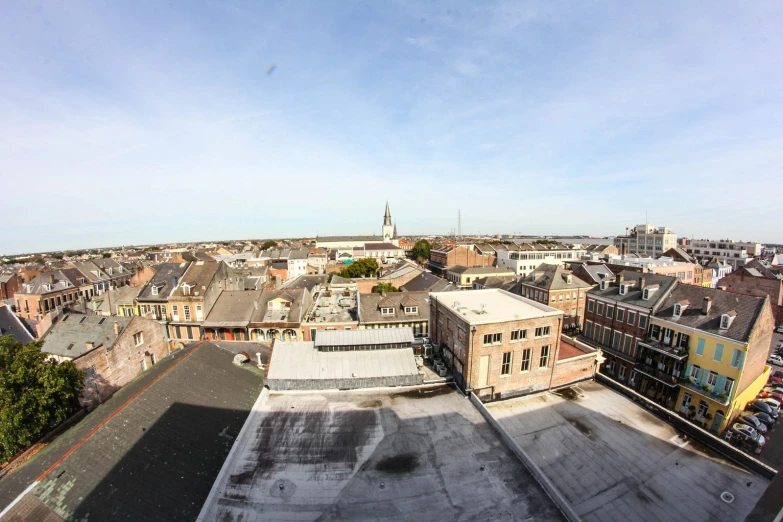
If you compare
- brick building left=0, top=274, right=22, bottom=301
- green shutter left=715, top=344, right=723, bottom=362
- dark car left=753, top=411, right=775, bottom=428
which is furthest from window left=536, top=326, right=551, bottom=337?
brick building left=0, top=274, right=22, bottom=301

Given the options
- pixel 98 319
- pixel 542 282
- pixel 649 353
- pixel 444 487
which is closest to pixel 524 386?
pixel 444 487

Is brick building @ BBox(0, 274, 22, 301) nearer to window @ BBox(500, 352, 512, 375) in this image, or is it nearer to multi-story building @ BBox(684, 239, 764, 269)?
window @ BBox(500, 352, 512, 375)

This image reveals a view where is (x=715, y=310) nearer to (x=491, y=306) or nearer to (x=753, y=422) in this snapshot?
(x=753, y=422)

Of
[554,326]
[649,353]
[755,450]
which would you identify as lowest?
[755,450]

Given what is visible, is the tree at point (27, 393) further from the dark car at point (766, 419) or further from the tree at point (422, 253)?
the tree at point (422, 253)

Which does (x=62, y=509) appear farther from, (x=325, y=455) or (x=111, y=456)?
(x=325, y=455)

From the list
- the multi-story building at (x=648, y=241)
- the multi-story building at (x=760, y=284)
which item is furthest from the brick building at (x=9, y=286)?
the multi-story building at (x=648, y=241)

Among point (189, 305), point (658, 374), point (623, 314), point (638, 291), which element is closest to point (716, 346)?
point (658, 374)
